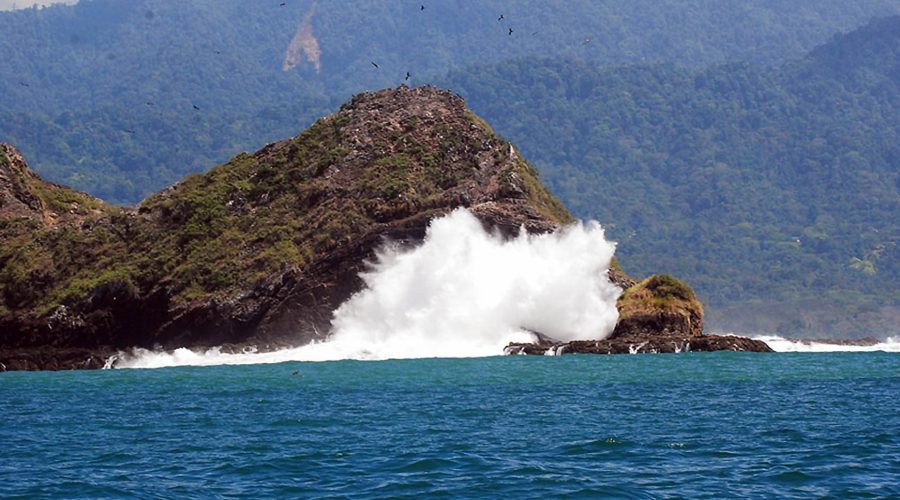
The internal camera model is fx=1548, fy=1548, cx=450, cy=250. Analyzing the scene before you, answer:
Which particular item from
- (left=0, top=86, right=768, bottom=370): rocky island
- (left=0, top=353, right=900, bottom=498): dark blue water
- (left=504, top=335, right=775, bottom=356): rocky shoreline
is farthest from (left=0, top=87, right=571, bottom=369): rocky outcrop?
(left=0, top=353, right=900, bottom=498): dark blue water

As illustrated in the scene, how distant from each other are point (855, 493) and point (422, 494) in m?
8.84

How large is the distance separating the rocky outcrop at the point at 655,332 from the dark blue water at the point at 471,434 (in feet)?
60.0

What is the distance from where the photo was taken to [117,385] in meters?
69.3

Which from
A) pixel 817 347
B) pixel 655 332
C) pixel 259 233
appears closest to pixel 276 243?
pixel 259 233

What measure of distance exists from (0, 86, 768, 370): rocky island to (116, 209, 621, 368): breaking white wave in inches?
57.4

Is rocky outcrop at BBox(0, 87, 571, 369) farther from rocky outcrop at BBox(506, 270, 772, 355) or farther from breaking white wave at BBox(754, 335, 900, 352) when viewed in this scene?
breaking white wave at BBox(754, 335, 900, 352)

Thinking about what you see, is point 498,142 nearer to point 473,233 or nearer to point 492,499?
point 473,233

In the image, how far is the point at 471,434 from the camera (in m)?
42.5

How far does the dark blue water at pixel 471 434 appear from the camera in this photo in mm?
33469

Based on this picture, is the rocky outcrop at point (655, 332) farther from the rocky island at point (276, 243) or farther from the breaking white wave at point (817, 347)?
the breaking white wave at point (817, 347)

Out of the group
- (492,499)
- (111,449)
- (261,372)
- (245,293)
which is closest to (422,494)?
(492,499)

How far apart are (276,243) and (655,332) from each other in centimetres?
2801

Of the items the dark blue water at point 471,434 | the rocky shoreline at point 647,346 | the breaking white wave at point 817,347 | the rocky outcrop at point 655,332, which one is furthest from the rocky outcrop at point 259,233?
the dark blue water at point 471,434

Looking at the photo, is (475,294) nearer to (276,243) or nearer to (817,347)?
(276,243)
